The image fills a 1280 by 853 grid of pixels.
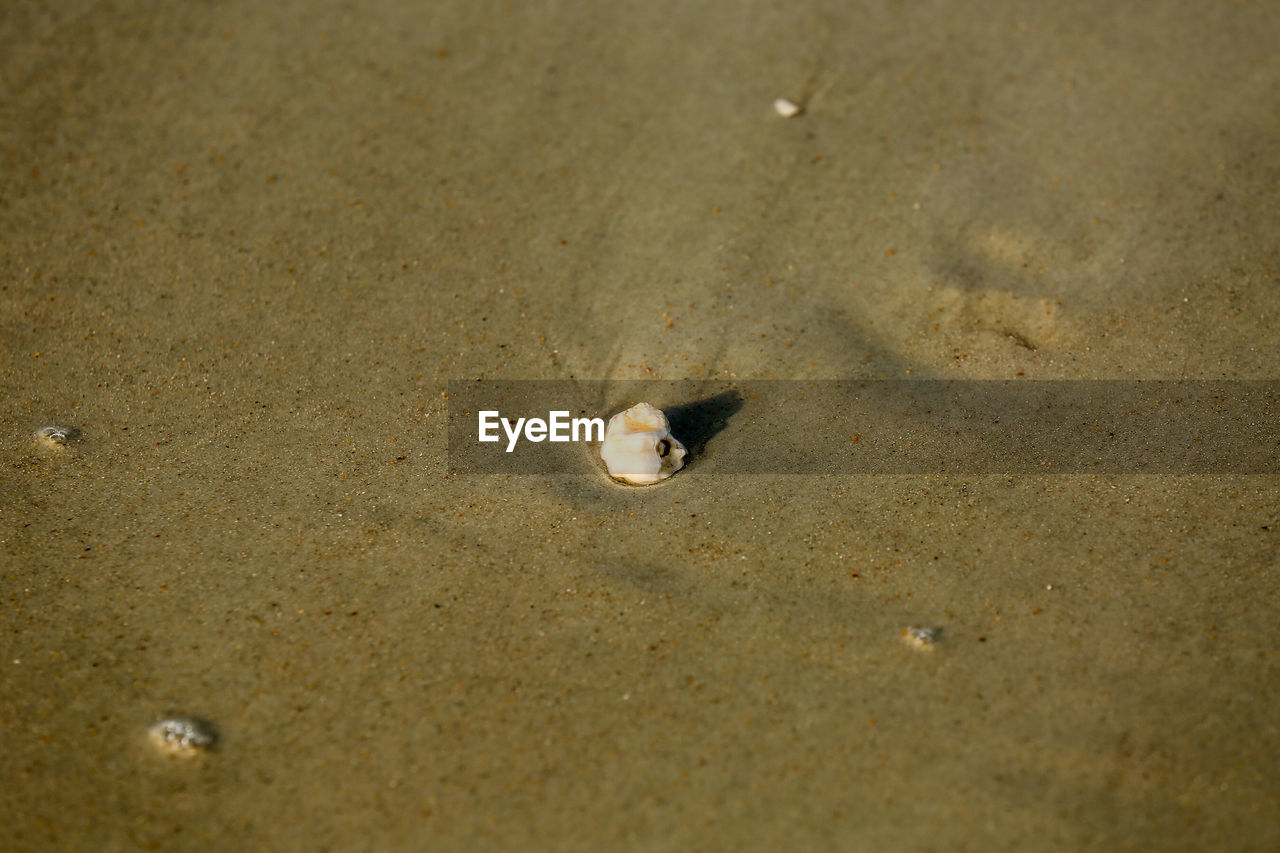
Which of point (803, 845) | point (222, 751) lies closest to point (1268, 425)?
point (803, 845)

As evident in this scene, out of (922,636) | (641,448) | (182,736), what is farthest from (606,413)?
(182,736)

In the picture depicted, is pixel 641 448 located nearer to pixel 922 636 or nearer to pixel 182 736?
pixel 922 636

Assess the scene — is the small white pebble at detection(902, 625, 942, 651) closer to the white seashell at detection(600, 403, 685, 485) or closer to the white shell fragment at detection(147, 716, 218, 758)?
the white seashell at detection(600, 403, 685, 485)

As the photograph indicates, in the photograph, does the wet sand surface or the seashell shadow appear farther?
the seashell shadow

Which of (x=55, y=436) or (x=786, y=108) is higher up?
(x=786, y=108)

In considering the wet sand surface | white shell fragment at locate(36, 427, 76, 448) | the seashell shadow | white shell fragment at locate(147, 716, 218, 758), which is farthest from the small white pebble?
white shell fragment at locate(36, 427, 76, 448)
